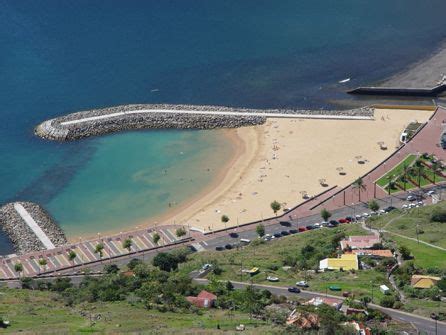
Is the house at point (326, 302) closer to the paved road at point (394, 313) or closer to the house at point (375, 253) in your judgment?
the paved road at point (394, 313)

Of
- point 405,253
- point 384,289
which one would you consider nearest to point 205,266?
point 384,289

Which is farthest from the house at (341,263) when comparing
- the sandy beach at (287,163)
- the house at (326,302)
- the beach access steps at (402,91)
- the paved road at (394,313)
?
the beach access steps at (402,91)

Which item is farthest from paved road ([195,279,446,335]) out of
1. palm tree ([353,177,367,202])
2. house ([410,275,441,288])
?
palm tree ([353,177,367,202])

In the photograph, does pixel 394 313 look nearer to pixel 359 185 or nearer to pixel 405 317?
pixel 405 317

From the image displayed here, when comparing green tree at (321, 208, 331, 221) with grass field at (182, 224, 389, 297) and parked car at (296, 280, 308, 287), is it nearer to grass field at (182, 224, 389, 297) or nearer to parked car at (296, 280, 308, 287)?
grass field at (182, 224, 389, 297)

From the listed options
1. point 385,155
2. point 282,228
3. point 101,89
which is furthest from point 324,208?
point 101,89
